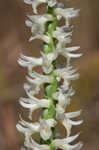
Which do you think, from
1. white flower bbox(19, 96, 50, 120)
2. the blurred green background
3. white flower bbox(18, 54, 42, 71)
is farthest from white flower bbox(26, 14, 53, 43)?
the blurred green background

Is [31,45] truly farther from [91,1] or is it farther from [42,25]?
[42,25]

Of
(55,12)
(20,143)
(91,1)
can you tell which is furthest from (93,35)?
(55,12)

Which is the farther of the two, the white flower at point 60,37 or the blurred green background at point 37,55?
the blurred green background at point 37,55

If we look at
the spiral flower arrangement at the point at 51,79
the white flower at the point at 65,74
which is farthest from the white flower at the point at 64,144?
the white flower at the point at 65,74

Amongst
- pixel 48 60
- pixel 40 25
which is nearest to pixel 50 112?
pixel 48 60

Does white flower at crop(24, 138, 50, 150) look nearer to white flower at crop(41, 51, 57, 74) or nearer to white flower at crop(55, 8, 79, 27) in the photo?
white flower at crop(41, 51, 57, 74)

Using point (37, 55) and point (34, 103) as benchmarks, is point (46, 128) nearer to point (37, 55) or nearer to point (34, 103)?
point (34, 103)

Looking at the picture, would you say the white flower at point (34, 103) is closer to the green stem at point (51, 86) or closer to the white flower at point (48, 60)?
the green stem at point (51, 86)
